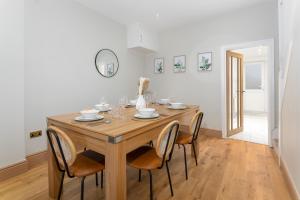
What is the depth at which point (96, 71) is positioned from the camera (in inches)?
133

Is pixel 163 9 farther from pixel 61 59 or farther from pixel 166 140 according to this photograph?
pixel 166 140

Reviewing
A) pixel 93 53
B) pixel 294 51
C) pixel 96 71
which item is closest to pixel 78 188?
pixel 96 71

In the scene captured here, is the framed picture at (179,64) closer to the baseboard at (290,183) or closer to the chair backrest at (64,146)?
the baseboard at (290,183)

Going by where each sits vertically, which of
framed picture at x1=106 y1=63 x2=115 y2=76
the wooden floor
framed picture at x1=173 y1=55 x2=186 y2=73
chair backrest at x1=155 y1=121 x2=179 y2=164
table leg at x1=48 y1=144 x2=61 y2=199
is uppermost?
framed picture at x1=173 y1=55 x2=186 y2=73

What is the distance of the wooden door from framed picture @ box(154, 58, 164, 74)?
5.28 feet

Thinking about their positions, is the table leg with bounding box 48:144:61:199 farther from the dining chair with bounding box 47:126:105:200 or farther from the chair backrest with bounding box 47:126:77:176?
the chair backrest with bounding box 47:126:77:176

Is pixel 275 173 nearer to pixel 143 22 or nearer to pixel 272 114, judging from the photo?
pixel 272 114

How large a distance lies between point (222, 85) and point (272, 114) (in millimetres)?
1037

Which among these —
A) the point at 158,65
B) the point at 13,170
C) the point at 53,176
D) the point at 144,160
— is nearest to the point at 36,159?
the point at 13,170

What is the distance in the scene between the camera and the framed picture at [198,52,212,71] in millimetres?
3695

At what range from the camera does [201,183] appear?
1.96 m

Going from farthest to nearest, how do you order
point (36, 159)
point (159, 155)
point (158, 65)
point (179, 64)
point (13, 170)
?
point (158, 65), point (179, 64), point (36, 159), point (13, 170), point (159, 155)

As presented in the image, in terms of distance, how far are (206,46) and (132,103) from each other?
2.26 m

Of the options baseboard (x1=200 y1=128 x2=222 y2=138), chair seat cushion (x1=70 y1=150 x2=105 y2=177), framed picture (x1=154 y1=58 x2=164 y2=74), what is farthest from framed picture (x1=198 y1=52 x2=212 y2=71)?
chair seat cushion (x1=70 y1=150 x2=105 y2=177)
